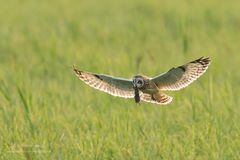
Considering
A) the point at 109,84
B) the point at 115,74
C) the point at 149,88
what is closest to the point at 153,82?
the point at 149,88

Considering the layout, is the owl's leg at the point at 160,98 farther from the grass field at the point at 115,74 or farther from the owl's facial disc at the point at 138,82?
the grass field at the point at 115,74

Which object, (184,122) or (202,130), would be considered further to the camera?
(184,122)

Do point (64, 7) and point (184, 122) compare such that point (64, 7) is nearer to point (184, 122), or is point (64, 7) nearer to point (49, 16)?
point (49, 16)

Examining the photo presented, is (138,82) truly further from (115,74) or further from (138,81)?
(115,74)

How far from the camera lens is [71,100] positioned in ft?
17.7

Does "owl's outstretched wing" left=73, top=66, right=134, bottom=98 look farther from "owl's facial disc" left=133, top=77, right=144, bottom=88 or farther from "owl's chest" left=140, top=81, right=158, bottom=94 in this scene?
"owl's facial disc" left=133, top=77, right=144, bottom=88

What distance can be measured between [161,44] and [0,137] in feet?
12.4

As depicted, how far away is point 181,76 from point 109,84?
1.32 ft

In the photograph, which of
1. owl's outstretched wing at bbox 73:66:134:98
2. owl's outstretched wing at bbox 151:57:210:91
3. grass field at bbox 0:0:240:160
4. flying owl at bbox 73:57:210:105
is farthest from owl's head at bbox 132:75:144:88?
grass field at bbox 0:0:240:160

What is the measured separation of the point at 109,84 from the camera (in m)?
4.04

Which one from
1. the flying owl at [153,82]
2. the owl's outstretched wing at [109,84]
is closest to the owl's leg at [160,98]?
the flying owl at [153,82]

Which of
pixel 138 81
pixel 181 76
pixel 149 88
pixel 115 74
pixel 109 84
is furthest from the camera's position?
pixel 115 74

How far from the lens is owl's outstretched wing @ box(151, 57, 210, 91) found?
3795 mm

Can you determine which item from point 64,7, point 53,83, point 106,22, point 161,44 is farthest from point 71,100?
point 64,7
